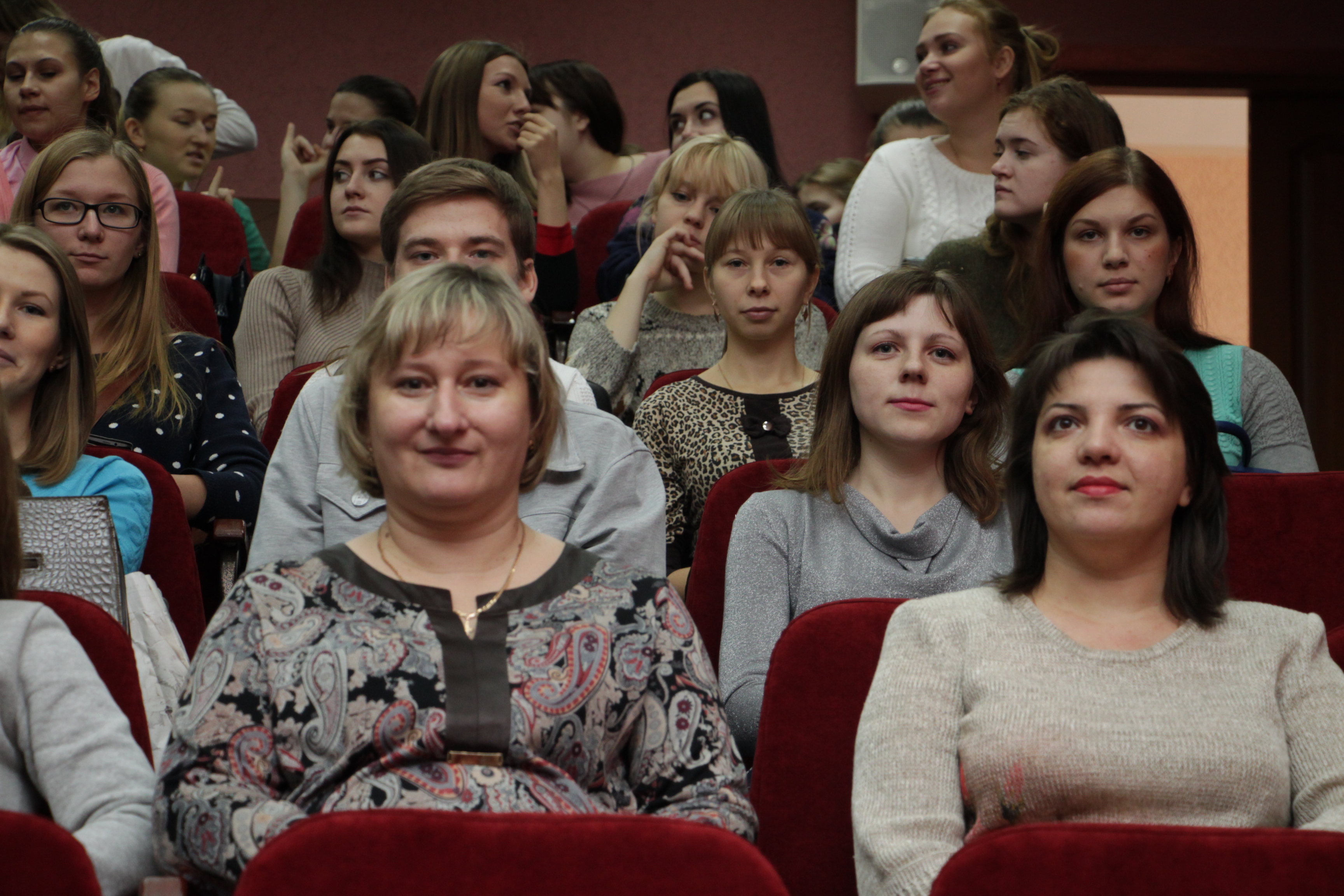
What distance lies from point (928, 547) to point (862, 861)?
24.1 inches

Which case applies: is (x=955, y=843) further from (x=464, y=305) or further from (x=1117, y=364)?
(x=464, y=305)

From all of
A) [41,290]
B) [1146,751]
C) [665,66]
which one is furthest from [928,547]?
[665,66]

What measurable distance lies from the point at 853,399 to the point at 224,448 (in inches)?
37.5

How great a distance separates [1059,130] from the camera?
2.69 metres

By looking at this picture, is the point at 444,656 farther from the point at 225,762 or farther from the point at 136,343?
the point at 136,343

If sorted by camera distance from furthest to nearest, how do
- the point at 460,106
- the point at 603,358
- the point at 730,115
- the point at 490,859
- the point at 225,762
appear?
1. the point at 730,115
2. the point at 460,106
3. the point at 603,358
4. the point at 225,762
5. the point at 490,859

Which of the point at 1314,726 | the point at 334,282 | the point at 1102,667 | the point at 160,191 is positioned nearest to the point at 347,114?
the point at 160,191

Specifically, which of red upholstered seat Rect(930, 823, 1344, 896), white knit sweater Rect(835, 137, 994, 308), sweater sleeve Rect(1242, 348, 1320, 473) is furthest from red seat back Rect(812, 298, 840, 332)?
red upholstered seat Rect(930, 823, 1344, 896)

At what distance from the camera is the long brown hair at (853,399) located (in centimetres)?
188

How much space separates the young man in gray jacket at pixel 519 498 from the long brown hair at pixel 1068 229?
2.47 feet

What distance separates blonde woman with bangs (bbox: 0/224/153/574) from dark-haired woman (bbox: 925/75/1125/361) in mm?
1516

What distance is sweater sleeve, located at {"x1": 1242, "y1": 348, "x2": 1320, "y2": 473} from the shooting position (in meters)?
2.14

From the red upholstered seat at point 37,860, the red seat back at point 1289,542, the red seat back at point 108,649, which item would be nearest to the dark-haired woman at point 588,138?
the red seat back at point 1289,542

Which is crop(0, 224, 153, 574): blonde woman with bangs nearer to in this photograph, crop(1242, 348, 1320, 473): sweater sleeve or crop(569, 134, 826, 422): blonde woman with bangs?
crop(569, 134, 826, 422): blonde woman with bangs
